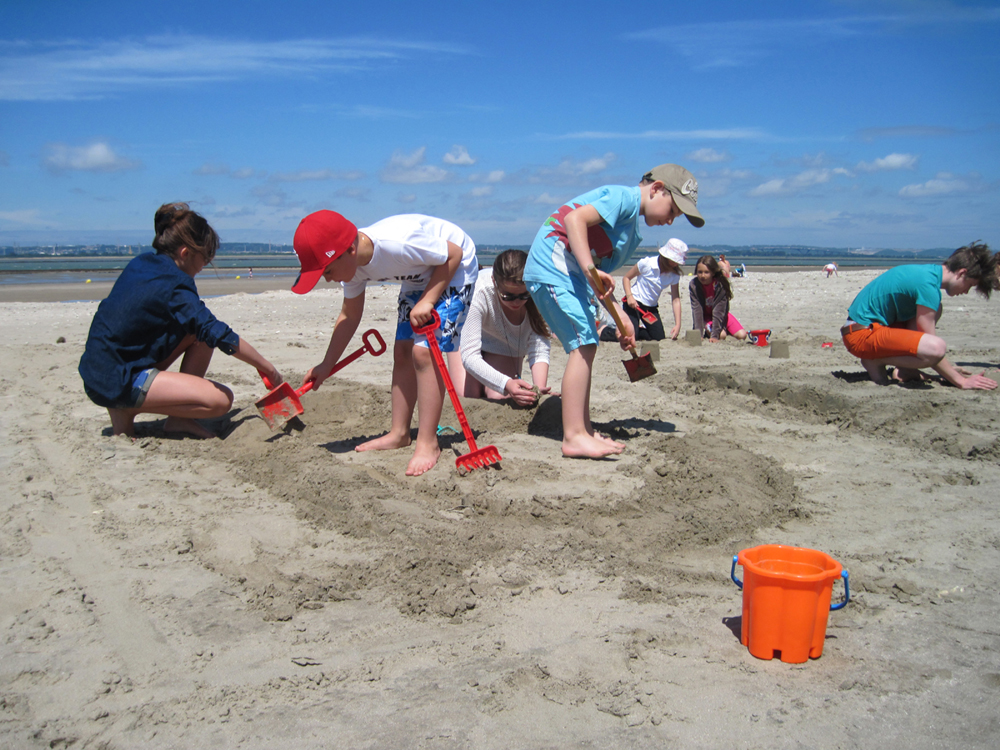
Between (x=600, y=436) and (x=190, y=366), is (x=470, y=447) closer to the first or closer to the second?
(x=600, y=436)

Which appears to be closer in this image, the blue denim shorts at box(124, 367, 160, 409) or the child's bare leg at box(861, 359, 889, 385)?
the blue denim shorts at box(124, 367, 160, 409)

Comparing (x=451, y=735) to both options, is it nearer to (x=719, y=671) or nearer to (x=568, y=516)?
(x=719, y=671)

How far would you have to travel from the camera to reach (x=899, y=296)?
5379 mm

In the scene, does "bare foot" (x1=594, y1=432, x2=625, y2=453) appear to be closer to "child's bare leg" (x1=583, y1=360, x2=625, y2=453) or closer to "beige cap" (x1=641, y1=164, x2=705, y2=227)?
"child's bare leg" (x1=583, y1=360, x2=625, y2=453)

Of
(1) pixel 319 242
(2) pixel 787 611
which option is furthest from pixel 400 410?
(2) pixel 787 611

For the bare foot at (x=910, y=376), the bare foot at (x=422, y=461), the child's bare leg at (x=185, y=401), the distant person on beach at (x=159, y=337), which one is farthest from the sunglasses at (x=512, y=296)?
the bare foot at (x=910, y=376)

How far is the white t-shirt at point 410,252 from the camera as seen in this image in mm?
3371

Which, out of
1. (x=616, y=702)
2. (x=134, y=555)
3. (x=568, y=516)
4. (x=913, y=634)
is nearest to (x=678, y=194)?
(x=568, y=516)

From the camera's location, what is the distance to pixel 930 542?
268 centimetres

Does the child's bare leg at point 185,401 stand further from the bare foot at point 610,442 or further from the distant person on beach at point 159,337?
the bare foot at point 610,442

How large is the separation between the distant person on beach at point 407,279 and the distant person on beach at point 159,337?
65 centimetres

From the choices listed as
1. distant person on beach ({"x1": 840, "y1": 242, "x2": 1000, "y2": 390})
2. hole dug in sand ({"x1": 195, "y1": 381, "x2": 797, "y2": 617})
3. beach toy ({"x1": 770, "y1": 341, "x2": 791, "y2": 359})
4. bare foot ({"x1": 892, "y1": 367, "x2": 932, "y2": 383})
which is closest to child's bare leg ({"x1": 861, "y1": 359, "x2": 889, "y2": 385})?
distant person on beach ({"x1": 840, "y1": 242, "x2": 1000, "y2": 390})

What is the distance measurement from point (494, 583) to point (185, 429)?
2.58m

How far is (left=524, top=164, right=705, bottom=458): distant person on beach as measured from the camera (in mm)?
3639
